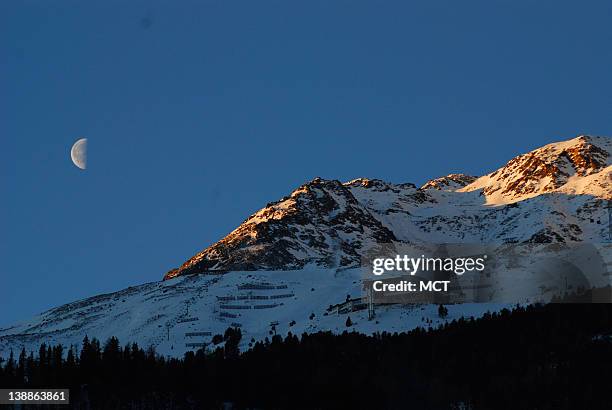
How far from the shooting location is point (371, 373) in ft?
458

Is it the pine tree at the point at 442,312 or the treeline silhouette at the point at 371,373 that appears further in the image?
the pine tree at the point at 442,312

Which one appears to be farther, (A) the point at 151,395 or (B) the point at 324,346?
(B) the point at 324,346

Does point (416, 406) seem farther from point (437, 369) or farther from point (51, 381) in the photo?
point (51, 381)

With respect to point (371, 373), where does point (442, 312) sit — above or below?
above

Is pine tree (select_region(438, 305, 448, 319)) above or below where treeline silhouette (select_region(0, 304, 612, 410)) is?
above

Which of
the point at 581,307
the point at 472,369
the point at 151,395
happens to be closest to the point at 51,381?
A: the point at 151,395

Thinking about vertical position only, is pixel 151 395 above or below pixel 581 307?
below

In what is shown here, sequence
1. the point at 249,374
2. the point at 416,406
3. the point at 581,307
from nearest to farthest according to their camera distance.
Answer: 1. the point at 416,406
2. the point at 249,374
3. the point at 581,307

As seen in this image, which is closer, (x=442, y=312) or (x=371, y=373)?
(x=371, y=373)

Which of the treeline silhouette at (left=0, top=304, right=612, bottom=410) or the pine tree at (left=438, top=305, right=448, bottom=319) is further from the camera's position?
the pine tree at (left=438, top=305, right=448, bottom=319)

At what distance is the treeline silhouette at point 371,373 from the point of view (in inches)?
5217

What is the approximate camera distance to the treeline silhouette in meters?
132

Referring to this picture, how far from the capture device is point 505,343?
151375mm

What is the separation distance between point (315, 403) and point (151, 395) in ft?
61.1
